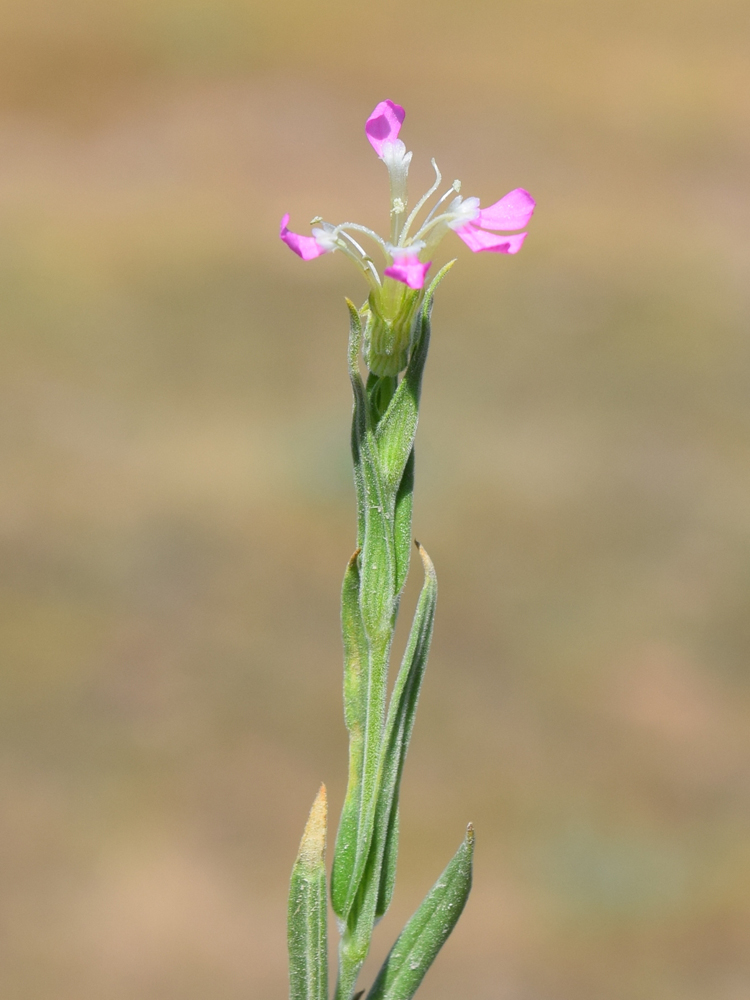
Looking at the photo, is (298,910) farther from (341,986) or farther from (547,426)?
(547,426)

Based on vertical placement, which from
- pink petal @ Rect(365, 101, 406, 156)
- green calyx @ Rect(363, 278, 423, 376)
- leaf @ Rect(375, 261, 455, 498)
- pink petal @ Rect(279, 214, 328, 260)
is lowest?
leaf @ Rect(375, 261, 455, 498)

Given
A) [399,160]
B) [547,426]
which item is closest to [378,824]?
[399,160]

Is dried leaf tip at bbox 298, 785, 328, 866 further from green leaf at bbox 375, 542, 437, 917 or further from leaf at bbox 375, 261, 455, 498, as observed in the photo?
leaf at bbox 375, 261, 455, 498

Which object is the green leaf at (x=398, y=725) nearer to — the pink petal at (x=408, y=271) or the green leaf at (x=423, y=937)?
the green leaf at (x=423, y=937)

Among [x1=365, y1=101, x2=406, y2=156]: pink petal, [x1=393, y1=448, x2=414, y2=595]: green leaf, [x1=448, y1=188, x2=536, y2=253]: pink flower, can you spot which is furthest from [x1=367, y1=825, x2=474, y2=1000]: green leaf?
[x1=365, y1=101, x2=406, y2=156]: pink petal

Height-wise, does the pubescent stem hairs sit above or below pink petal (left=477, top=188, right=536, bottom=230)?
below

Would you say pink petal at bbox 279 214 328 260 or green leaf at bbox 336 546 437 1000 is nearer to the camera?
pink petal at bbox 279 214 328 260

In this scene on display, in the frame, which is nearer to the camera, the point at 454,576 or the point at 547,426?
the point at 454,576

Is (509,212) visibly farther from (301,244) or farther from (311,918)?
(311,918)

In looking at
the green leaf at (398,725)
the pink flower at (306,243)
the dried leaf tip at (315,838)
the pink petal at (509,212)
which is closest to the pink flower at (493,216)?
the pink petal at (509,212)
